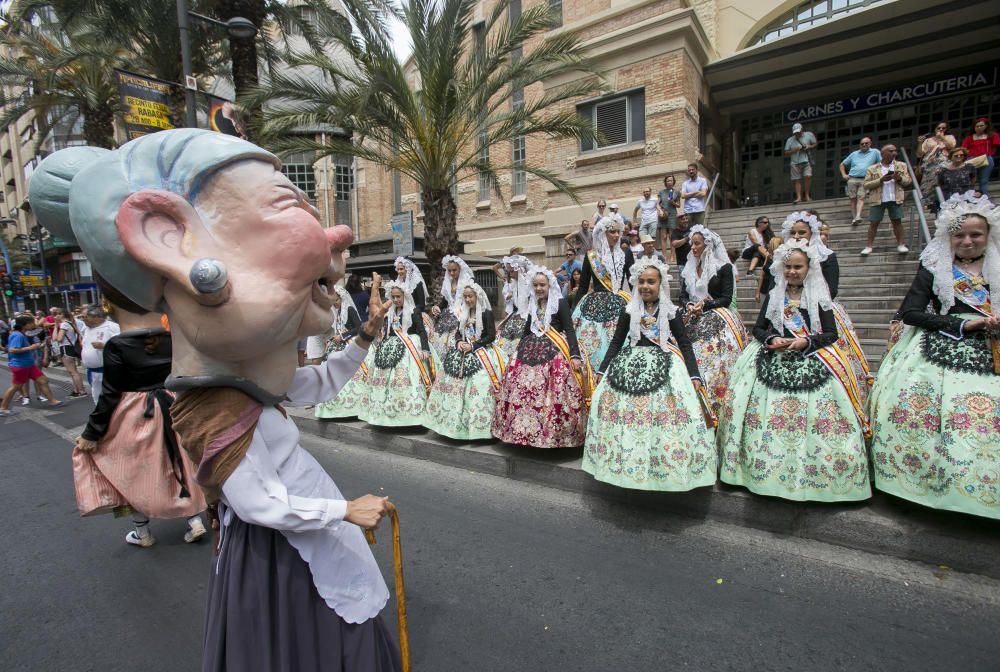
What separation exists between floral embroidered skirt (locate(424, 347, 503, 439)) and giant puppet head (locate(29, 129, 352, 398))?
3818 millimetres

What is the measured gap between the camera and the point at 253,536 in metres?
1.73

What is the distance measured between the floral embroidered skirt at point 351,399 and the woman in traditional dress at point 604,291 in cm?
268

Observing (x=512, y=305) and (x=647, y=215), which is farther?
(x=647, y=215)

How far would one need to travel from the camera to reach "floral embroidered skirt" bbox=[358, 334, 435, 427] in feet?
19.7

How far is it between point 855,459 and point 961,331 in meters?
0.98

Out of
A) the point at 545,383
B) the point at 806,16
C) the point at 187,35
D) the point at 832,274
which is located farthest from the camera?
the point at 806,16

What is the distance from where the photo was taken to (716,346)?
18.0 ft

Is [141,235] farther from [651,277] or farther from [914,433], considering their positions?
[914,433]

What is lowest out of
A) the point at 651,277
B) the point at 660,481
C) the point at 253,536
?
the point at 660,481

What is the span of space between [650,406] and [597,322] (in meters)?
2.82

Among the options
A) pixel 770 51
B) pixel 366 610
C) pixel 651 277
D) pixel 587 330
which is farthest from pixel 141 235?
pixel 770 51

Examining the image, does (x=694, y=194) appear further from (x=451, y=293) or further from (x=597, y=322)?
(x=451, y=293)

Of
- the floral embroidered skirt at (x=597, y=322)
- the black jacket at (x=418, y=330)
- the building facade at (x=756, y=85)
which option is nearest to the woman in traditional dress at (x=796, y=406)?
the floral embroidered skirt at (x=597, y=322)

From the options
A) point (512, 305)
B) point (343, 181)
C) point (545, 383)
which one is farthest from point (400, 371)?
point (343, 181)
